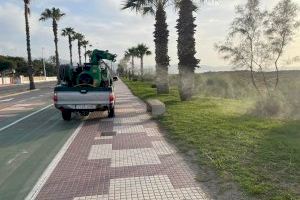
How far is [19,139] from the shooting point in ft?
42.2

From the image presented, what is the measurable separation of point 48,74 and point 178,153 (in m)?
146

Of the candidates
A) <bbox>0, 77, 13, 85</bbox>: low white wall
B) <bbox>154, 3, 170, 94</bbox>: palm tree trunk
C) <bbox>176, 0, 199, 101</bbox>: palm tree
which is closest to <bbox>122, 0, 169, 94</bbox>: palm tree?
<bbox>154, 3, 170, 94</bbox>: palm tree trunk

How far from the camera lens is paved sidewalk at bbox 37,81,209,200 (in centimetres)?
715

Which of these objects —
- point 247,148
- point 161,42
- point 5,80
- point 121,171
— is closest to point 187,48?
point 161,42

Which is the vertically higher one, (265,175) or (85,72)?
(85,72)

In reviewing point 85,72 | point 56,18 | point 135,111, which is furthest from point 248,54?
point 56,18

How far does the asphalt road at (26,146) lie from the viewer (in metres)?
8.06

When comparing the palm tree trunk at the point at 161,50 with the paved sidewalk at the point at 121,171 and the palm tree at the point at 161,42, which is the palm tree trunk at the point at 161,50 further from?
the paved sidewalk at the point at 121,171

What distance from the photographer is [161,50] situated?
31.5m

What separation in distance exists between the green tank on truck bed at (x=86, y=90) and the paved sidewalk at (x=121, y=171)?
306 centimetres

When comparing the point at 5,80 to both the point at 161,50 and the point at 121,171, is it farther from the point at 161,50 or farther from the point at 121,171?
the point at 121,171

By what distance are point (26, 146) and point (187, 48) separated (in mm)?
13654

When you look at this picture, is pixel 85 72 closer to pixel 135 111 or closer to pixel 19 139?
pixel 135 111

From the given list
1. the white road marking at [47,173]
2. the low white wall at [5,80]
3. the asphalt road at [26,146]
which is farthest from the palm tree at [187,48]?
the low white wall at [5,80]
